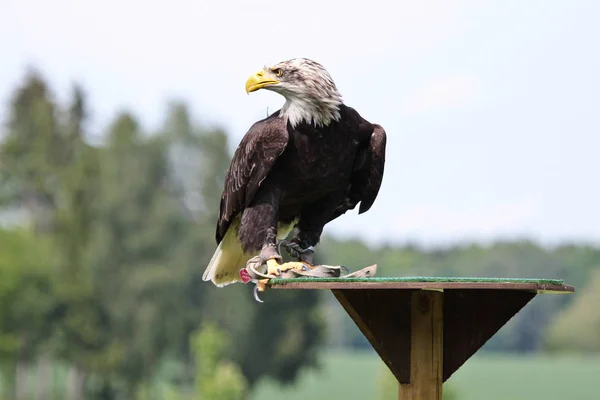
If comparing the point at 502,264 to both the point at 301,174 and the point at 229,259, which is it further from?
the point at 301,174

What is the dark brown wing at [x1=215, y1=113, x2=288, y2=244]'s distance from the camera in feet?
22.0

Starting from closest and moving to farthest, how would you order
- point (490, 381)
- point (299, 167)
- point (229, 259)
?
point (299, 167) → point (229, 259) → point (490, 381)

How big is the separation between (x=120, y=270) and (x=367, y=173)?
4605 centimetres

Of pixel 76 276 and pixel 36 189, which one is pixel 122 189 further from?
pixel 36 189

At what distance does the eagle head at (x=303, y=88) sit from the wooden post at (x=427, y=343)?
1388 mm

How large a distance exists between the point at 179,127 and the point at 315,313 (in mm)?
10851

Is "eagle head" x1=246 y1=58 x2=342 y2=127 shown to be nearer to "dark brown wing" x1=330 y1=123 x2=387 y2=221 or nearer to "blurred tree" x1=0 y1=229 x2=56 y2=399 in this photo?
"dark brown wing" x1=330 y1=123 x2=387 y2=221

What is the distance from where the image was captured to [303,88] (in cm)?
660

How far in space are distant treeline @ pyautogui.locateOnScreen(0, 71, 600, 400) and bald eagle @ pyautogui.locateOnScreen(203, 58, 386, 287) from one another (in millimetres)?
35612

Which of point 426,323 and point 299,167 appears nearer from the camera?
point 426,323

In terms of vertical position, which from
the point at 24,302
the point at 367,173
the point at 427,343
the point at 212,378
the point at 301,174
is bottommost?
the point at 427,343

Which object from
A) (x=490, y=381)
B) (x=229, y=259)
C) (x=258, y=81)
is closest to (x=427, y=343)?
(x=258, y=81)

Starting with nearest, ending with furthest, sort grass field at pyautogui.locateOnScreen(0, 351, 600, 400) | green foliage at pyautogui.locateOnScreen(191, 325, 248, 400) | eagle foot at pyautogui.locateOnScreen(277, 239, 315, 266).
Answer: eagle foot at pyautogui.locateOnScreen(277, 239, 315, 266) → green foliage at pyautogui.locateOnScreen(191, 325, 248, 400) → grass field at pyautogui.locateOnScreen(0, 351, 600, 400)

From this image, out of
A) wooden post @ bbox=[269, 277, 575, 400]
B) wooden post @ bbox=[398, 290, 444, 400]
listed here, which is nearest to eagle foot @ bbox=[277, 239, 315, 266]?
wooden post @ bbox=[269, 277, 575, 400]
